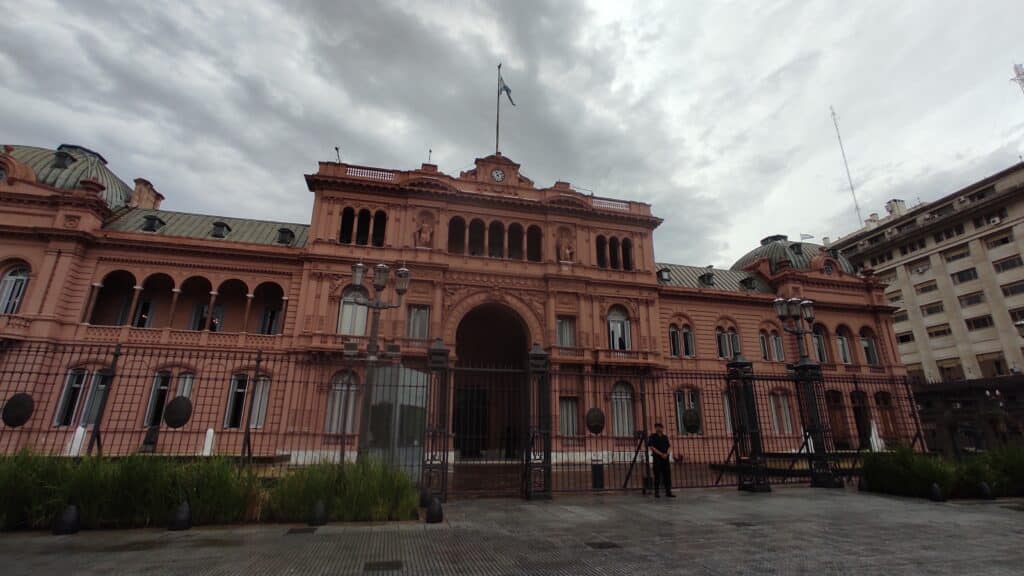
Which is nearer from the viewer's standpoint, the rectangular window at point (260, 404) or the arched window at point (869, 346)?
the rectangular window at point (260, 404)

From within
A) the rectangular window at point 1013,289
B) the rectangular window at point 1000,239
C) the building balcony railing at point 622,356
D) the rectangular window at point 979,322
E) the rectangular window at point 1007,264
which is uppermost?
the rectangular window at point 1000,239

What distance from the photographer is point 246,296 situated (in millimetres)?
24109

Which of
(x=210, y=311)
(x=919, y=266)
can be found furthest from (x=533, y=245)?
(x=919, y=266)

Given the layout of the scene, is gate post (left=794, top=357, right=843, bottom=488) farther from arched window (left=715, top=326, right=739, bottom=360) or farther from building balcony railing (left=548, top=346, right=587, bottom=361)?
arched window (left=715, top=326, right=739, bottom=360)

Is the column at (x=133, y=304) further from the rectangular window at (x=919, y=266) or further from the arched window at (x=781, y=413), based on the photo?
the rectangular window at (x=919, y=266)

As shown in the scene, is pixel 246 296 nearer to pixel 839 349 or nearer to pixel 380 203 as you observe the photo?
pixel 380 203

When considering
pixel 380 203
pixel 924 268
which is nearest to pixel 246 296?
pixel 380 203

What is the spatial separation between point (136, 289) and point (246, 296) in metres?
4.73

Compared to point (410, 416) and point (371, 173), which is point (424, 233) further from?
point (410, 416)

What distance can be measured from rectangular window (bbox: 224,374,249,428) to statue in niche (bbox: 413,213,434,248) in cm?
1076

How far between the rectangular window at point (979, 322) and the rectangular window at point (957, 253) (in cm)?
628

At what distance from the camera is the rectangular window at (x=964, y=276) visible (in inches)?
1691

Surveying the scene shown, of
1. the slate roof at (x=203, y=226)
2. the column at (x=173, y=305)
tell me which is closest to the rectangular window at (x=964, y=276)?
the slate roof at (x=203, y=226)

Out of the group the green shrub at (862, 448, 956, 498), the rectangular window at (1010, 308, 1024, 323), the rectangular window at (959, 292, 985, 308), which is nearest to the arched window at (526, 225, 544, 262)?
the green shrub at (862, 448, 956, 498)
